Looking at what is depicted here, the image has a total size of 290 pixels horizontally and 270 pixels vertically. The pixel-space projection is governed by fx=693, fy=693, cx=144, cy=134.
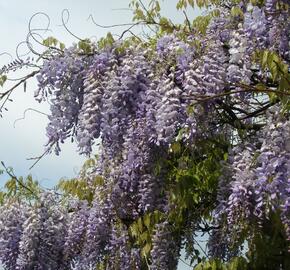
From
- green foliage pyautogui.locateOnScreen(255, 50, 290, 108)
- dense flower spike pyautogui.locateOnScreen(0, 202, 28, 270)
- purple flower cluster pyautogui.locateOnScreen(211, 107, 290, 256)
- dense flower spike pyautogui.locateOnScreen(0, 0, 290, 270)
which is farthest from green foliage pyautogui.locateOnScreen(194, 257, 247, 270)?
dense flower spike pyautogui.locateOnScreen(0, 202, 28, 270)

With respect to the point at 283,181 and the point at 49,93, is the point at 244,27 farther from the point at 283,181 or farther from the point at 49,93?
the point at 49,93

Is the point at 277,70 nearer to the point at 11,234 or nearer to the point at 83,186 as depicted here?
the point at 83,186

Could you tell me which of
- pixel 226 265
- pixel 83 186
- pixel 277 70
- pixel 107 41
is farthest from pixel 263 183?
pixel 83 186

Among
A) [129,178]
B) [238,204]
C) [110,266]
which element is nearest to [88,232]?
[110,266]

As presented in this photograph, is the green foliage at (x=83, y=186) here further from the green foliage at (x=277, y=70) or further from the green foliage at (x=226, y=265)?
the green foliage at (x=277, y=70)

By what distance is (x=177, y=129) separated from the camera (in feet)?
17.0

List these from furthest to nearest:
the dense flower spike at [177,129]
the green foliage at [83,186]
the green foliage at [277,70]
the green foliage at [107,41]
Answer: the green foliage at [83,186], the green foliage at [107,41], the dense flower spike at [177,129], the green foliage at [277,70]

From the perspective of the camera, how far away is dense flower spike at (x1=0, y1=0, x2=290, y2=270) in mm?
4668

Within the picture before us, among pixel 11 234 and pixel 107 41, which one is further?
pixel 11 234

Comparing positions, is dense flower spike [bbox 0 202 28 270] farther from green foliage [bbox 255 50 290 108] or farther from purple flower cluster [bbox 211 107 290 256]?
green foliage [bbox 255 50 290 108]

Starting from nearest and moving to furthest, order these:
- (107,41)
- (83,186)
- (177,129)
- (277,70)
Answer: (277,70)
(177,129)
(107,41)
(83,186)

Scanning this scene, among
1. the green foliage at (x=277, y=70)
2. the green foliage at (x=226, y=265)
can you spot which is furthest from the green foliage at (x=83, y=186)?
the green foliage at (x=277, y=70)

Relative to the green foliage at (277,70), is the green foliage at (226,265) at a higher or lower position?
lower

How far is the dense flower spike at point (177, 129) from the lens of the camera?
4668 millimetres
